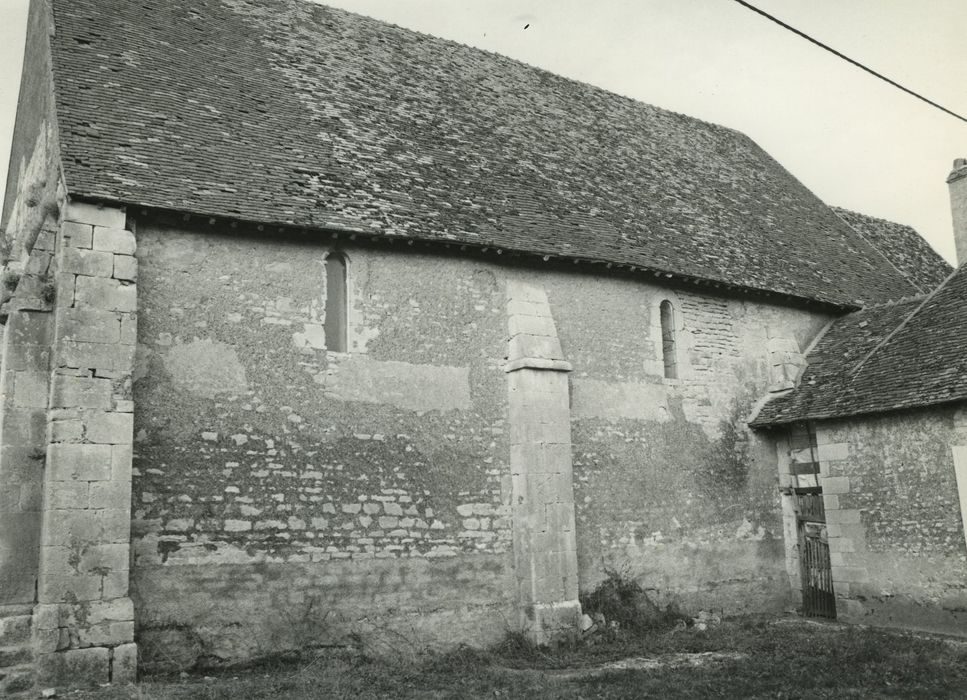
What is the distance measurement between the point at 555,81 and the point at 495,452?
9.80m

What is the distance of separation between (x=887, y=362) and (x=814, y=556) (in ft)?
11.0

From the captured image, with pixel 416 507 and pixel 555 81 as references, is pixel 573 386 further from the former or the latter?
pixel 555 81

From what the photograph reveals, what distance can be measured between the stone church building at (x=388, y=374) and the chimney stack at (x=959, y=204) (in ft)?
0.49

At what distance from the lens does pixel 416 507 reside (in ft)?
38.6

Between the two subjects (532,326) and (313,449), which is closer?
(313,449)

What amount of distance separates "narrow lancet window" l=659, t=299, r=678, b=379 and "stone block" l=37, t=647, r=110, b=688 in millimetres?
9194

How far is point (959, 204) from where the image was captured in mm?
17281

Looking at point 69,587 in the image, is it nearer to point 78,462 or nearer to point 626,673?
point 78,462

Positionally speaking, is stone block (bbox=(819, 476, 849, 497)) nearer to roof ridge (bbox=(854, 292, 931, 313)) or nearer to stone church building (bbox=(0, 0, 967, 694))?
stone church building (bbox=(0, 0, 967, 694))

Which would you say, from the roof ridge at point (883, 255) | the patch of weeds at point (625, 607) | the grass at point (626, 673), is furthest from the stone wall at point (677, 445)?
the roof ridge at point (883, 255)

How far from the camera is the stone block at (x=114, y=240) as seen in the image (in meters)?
10.3

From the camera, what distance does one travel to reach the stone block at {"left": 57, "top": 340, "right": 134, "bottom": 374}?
32.1ft

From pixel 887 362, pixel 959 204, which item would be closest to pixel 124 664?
pixel 887 362

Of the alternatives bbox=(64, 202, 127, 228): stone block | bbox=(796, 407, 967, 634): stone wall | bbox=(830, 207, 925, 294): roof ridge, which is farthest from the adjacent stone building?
bbox=(64, 202, 127, 228): stone block
